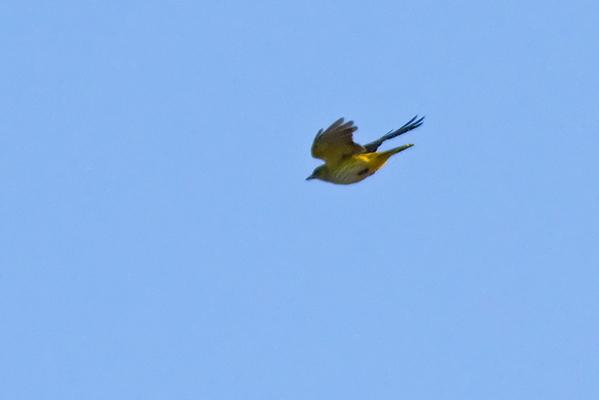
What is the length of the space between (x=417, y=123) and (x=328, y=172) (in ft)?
5.53

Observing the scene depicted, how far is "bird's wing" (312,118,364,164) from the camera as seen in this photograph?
1959 cm

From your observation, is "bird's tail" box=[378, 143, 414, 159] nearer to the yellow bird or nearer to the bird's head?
the yellow bird

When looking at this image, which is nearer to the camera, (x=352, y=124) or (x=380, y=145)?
(x=352, y=124)

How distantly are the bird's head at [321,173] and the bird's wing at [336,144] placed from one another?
170 millimetres

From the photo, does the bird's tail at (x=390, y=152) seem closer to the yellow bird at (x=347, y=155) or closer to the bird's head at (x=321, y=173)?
the yellow bird at (x=347, y=155)

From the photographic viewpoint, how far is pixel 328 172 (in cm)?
2077

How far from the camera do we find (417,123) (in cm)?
2084

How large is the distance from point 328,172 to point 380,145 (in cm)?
98

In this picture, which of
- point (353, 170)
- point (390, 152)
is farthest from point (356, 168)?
point (390, 152)

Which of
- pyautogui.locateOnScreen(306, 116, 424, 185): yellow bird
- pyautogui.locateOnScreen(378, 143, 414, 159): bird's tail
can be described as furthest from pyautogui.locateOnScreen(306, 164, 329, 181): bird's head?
pyautogui.locateOnScreen(378, 143, 414, 159): bird's tail

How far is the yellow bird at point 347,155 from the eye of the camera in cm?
1992

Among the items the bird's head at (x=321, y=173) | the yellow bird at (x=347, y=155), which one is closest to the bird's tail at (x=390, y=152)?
the yellow bird at (x=347, y=155)

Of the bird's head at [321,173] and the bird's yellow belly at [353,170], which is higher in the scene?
the bird's head at [321,173]

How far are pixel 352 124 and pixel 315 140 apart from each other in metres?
0.71
